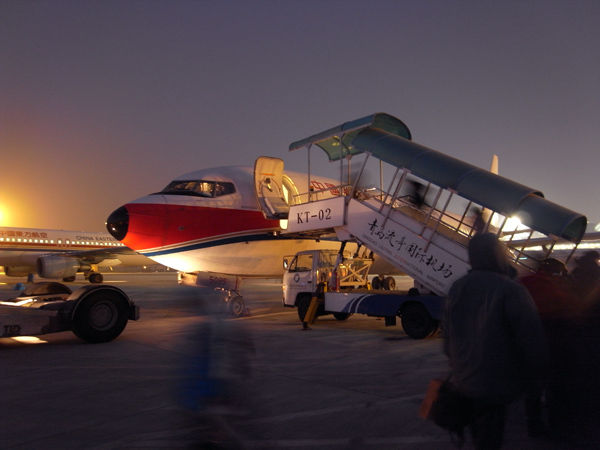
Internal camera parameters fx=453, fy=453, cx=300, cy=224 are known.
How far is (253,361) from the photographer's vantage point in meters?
7.37

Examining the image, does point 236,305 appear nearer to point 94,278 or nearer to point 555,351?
point 555,351

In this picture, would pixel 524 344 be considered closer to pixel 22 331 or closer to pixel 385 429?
pixel 385 429

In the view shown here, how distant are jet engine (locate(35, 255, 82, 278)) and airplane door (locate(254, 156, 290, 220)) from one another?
2348 centimetres

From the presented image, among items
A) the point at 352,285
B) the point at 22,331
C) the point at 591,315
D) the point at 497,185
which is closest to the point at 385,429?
the point at 591,315

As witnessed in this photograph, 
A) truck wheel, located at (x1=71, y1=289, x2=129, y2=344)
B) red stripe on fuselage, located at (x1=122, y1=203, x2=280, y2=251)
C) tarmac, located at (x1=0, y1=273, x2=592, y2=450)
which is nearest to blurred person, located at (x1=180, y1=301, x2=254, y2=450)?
tarmac, located at (x1=0, y1=273, x2=592, y2=450)

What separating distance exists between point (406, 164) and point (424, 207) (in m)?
3.61

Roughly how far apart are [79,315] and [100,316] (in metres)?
0.48

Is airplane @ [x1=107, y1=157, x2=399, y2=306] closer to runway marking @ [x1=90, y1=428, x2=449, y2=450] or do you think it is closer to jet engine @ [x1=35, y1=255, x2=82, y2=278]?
A: runway marking @ [x1=90, y1=428, x2=449, y2=450]

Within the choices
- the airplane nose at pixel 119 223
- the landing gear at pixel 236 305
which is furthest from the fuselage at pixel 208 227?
the landing gear at pixel 236 305

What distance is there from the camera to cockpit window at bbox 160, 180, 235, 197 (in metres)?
13.1

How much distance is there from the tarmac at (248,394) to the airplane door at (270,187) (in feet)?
15.4

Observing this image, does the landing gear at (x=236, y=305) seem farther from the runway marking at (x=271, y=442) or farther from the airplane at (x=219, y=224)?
the runway marking at (x=271, y=442)

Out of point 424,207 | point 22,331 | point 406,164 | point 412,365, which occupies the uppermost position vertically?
point 406,164

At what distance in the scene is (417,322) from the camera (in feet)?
32.8
